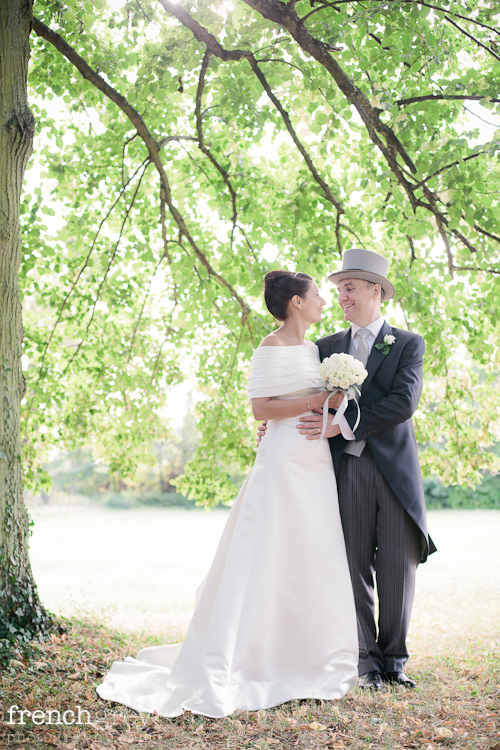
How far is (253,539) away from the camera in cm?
365

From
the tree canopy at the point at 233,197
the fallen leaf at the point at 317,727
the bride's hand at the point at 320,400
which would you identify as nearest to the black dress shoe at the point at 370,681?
the fallen leaf at the point at 317,727

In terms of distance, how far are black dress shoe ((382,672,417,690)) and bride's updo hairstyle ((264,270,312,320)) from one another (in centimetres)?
212

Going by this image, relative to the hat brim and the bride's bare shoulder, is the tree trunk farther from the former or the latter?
the hat brim

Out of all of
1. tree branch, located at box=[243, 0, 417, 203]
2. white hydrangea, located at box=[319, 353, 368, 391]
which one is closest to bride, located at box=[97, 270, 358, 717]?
white hydrangea, located at box=[319, 353, 368, 391]

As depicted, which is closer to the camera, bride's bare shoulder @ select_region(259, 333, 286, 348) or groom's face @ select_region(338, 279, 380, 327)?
bride's bare shoulder @ select_region(259, 333, 286, 348)

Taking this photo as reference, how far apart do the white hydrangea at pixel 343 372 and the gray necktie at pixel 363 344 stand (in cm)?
40

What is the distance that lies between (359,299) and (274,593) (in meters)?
1.78

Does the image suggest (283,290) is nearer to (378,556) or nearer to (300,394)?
(300,394)

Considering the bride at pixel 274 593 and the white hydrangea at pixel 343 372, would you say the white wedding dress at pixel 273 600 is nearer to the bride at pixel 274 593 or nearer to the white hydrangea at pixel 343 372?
the bride at pixel 274 593

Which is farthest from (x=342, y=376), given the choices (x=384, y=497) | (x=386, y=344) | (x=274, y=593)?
(x=274, y=593)

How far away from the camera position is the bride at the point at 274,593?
11.0 feet

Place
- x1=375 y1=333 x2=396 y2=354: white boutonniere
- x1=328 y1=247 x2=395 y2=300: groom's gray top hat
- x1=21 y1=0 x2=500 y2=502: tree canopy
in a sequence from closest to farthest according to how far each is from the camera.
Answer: x1=375 y1=333 x2=396 y2=354: white boutonniere, x1=328 y1=247 x2=395 y2=300: groom's gray top hat, x1=21 y1=0 x2=500 y2=502: tree canopy

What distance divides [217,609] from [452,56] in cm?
406

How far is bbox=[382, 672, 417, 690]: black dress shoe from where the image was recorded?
3.56 metres
